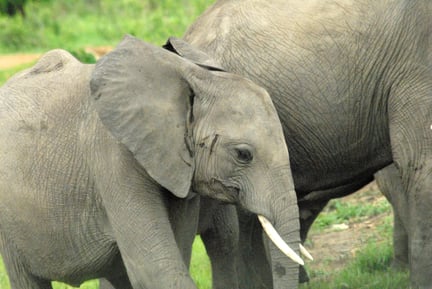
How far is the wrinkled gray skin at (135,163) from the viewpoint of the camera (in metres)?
4.66

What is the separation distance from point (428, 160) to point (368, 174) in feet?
1.34

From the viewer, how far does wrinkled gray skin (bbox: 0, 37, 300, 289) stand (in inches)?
183

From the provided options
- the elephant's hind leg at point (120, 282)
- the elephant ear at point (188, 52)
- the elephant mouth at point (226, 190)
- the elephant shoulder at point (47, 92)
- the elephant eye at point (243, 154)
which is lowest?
the elephant's hind leg at point (120, 282)

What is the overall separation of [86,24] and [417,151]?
1380 cm

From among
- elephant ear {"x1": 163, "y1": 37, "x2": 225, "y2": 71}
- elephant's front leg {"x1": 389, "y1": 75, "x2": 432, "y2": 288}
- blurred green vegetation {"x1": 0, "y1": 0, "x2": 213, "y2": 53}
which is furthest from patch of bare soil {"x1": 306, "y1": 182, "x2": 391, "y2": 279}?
blurred green vegetation {"x1": 0, "y1": 0, "x2": 213, "y2": 53}

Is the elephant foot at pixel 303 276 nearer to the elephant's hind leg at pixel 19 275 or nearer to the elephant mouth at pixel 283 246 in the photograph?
the elephant's hind leg at pixel 19 275

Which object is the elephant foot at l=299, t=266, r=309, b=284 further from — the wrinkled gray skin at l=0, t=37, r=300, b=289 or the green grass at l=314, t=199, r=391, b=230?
the wrinkled gray skin at l=0, t=37, r=300, b=289

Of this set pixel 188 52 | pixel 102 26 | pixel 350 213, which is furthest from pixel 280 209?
pixel 102 26

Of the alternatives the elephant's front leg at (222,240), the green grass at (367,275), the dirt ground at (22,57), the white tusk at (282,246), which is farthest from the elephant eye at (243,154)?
the dirt ground at (22,57)

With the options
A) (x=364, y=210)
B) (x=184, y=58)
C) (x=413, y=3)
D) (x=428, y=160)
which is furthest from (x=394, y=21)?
(x=364, y=210)

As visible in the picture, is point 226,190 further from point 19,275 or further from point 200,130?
point 19,275

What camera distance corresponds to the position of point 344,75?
5.76m

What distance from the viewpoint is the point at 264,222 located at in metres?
4.61

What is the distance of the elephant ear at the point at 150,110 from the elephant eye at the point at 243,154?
193mm
